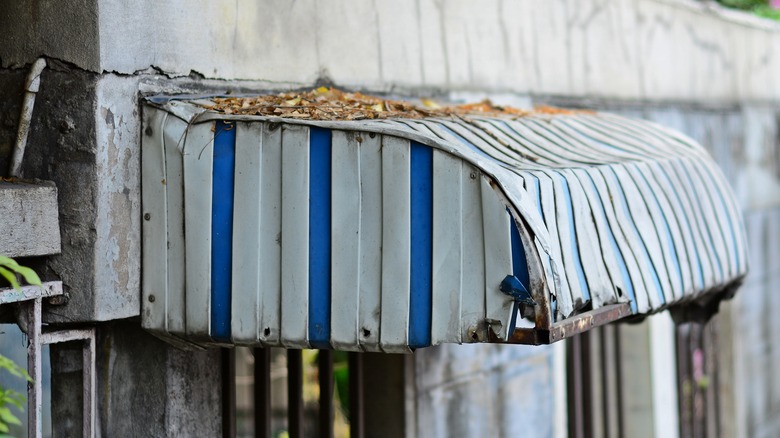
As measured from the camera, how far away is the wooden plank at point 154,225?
382 cm

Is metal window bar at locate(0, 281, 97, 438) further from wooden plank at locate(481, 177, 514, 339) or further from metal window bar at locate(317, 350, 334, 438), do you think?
wooden plank at locate(481, 177, 514, 339)

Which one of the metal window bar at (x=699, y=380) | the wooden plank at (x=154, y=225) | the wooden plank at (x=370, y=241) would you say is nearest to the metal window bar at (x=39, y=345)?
the wooden plank at (x=154, y=225)

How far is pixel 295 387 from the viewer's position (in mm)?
4805

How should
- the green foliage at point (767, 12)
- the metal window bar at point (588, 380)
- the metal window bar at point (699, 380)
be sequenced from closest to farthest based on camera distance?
the metal window bar at point (588, 380) → the metal window bar at point (699, 380) → the green foliage at point (767, 12)

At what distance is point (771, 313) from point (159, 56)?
870 centimetres

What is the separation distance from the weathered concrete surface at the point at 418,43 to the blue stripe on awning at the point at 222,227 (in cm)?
48

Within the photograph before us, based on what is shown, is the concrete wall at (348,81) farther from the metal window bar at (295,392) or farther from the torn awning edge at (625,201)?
the metal window bar at (295,392)

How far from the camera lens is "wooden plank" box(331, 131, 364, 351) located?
3570mm

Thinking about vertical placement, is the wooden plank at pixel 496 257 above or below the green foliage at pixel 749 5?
below

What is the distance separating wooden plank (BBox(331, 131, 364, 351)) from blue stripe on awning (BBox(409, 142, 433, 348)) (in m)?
0.20

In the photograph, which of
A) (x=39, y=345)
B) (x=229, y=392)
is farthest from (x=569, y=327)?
(x=39, y=345)

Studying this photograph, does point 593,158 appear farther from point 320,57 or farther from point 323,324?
point 323,324

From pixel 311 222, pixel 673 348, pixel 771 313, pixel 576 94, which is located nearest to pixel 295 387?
pixel 311 222

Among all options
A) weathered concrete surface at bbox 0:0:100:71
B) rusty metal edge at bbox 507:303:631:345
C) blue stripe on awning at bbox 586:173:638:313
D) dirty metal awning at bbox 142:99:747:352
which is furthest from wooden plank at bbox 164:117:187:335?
blue stripe on awning at bbox 586:173:638:313
